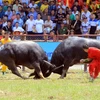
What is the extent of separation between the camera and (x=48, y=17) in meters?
Answer: 24.4

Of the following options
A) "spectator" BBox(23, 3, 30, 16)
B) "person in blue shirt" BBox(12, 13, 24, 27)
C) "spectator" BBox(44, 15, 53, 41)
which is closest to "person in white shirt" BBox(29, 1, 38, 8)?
"spectator" BBox(23, 3, 30, 16)

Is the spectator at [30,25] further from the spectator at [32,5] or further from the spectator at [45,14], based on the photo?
the spectator at [32,5]

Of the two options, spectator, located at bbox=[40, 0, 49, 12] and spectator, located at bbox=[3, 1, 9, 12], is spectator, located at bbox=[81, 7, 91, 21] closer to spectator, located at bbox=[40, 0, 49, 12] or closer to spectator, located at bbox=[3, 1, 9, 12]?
spectator, located at bbox=[40, 0, 49, 12]

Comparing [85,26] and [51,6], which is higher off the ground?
[51,6]

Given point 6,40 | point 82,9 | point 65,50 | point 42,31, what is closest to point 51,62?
point 65,50

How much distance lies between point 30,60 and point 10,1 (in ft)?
30.7

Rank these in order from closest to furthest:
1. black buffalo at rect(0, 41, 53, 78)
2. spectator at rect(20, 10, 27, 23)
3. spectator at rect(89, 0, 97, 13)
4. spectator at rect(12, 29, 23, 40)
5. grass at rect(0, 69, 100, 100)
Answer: grass at rect(0, 69, 100, 100)
black buffalo at rect(0, 41, 53, 78)
spectator at rect(12, 29, 23, 40)
spectator at rect(20, 10, 27, 23)
spectator at rect(89, 0, 97, 13)

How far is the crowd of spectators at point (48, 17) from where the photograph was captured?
2405 centimetres

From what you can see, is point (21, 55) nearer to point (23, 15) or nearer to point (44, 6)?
point (23, 15)

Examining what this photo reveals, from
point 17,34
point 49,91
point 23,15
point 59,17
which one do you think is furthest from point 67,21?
point 49,91

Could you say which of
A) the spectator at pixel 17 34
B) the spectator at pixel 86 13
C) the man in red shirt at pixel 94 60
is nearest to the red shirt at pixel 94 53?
the man in red shirt at pixel 94 60

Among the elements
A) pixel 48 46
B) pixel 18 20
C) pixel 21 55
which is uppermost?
pixel 21 55

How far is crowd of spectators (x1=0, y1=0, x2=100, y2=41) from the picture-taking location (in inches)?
947

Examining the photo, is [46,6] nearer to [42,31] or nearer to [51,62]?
[42,31]
